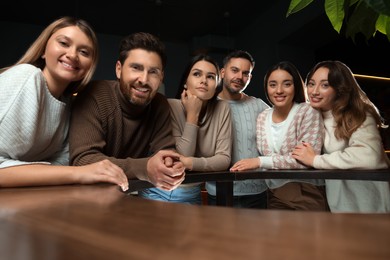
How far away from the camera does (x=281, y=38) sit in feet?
13.8

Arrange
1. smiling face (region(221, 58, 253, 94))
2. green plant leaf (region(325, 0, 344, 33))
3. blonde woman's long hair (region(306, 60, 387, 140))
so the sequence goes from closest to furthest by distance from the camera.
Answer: green plant leaf (region(325, 0, 344, 33)) → blonde woman's long hair (region(306, 60, 387, 140)) → smiling face (region(221, 58, 253, 94))

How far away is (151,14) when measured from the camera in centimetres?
420

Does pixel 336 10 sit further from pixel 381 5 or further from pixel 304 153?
pixel 304 153

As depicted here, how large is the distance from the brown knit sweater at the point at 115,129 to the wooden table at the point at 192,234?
25.2 inches

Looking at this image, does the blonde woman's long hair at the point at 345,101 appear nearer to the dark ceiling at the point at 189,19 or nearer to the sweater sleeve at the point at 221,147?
the sweater sleeve at the point at 221,147

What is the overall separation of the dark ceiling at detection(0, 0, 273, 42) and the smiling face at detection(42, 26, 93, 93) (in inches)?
124

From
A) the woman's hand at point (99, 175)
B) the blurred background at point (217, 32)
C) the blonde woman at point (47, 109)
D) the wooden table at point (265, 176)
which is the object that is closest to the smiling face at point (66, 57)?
the blonde woman at point (47, 109)

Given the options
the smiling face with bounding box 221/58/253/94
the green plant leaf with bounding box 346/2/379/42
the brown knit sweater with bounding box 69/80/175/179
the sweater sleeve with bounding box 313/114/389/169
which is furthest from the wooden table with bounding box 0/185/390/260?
the smiling face with bounding box 221/58/253/94

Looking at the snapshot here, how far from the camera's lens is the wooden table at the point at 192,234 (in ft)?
0.63

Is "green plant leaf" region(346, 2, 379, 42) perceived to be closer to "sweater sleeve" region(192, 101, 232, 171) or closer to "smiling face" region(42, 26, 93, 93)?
"smiling face" region(42, 26, 93, 93)

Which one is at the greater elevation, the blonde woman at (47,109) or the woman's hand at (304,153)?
the blonde woman at (47,109)

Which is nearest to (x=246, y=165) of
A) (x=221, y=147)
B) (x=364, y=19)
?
(x=221, y=147)

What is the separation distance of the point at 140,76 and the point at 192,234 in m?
1.02

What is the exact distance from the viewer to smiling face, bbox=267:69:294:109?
66.7 inches
